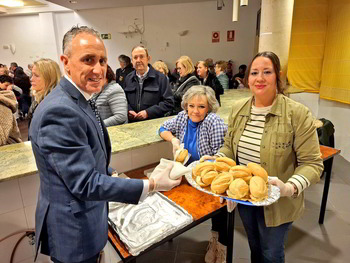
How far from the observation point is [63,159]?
32.8 inches

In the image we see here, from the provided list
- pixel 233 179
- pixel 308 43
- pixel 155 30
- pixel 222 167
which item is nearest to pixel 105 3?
pixel 155 30

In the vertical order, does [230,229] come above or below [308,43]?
below

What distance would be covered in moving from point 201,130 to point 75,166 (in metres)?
1.09

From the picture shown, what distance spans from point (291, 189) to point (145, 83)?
1.91 metres

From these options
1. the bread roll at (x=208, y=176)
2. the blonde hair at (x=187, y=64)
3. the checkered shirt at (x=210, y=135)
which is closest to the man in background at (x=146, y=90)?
the blonde hair at (x=187, y=64)

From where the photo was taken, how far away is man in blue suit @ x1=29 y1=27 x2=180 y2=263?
2.73 ft

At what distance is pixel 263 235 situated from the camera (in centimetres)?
142

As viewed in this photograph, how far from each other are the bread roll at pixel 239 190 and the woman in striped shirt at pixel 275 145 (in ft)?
0.46

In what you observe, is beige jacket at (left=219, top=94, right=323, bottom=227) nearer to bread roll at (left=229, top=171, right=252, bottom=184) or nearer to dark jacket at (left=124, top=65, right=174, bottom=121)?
bread roll at (left=229, top=171, right=252, bottom=184)

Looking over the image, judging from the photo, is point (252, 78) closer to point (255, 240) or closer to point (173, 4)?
point (255, 240)

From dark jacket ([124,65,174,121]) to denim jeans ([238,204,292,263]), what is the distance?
145 cm

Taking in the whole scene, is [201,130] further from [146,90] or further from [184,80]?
[184,80]

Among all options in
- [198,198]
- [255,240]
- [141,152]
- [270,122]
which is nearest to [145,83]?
[141,152]

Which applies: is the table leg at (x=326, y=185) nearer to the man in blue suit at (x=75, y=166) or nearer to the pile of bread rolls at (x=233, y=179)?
the pile of bread rolls at (x=233, y=179)
